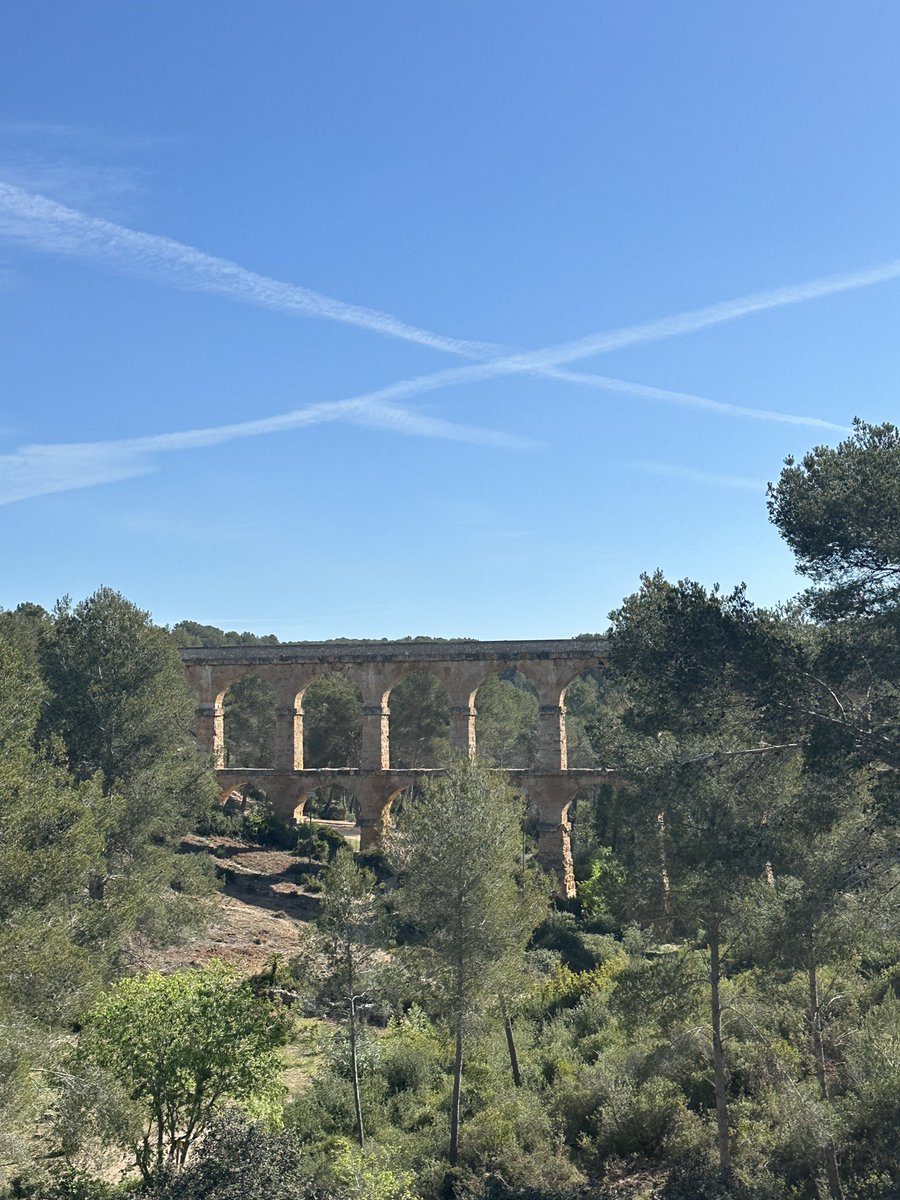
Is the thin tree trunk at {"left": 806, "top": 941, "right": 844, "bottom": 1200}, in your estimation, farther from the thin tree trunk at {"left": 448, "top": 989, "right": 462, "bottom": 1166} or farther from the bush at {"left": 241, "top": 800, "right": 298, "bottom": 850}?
the bush at {"left": 241, "top": 800, "right": 298, "bottom": 850}

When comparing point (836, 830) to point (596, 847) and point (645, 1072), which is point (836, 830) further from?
point (596, 847)

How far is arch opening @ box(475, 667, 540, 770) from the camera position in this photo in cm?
5819

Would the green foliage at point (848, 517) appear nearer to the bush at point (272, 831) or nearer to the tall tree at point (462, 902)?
the tall tree at point (462, 902)

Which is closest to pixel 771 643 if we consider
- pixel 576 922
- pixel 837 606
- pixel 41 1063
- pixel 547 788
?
pixel 837 606

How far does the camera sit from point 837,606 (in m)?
16.1

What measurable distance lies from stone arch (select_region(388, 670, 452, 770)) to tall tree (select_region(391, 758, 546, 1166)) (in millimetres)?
37891

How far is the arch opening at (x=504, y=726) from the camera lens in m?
58.2

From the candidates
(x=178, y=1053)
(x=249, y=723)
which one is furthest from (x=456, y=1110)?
(x=249, y=723)

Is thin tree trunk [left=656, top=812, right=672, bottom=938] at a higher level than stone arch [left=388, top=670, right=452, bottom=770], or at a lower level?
lower

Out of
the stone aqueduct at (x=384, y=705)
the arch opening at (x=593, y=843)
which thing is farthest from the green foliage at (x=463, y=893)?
the stone aqueduct at (x=384, y=705)

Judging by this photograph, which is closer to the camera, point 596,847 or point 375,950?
point 375,950

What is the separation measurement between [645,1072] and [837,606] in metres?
10.3

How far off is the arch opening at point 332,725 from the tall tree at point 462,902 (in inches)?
1541

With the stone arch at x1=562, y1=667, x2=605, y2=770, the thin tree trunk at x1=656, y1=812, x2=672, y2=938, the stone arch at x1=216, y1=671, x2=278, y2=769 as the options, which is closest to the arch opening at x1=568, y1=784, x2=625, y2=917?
the stone arch at x1=562, y1=667, x2=605, y2=770
